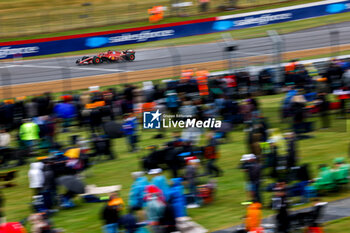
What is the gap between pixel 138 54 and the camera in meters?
23.3

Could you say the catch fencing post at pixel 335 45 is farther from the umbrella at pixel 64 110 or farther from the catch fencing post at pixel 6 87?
the catch fencing post at pixel 6 87

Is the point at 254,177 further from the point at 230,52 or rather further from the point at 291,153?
the point at 230,52

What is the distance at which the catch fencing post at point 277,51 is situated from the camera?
20531 millimetres

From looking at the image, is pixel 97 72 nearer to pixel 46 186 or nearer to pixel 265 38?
pixel 265 38

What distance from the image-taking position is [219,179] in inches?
559

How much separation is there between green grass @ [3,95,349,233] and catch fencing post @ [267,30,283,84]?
1155 mm

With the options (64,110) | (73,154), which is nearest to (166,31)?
(64,110)

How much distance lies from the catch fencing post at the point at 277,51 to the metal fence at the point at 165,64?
0.08 m

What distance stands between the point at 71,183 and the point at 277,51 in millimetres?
11379

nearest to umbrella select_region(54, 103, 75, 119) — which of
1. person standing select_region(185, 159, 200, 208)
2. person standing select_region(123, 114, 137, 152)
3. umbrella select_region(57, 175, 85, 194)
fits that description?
person standing select_region(123, 114, 137, 152)

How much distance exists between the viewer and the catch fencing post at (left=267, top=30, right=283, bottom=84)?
20.5m

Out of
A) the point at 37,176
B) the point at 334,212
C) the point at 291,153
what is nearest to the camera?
the point at 334,212

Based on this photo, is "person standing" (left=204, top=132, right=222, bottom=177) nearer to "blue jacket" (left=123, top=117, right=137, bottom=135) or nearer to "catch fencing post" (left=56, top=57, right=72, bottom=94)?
"blue jacket" (left=123, top=117, right=137, bottom=135)

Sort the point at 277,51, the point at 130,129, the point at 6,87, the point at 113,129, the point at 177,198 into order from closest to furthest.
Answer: the point at 177,198 → the point at 130,129 → the point at 113,129 → the point at 277,51 → the point at 6,87
